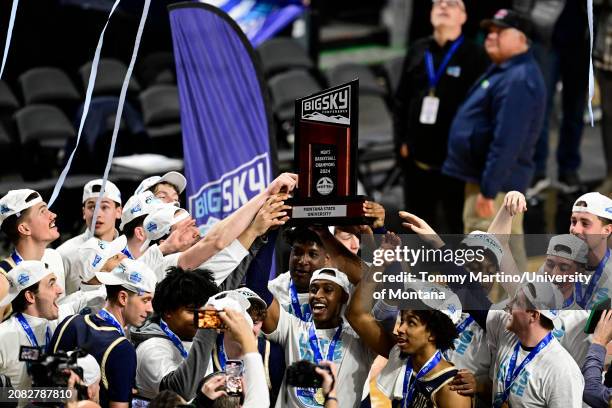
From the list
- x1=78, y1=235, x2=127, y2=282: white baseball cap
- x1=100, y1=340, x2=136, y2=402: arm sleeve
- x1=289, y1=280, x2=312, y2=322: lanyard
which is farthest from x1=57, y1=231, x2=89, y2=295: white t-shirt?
x1=100, y1=340, x2=136, y2=402: arm sleeve

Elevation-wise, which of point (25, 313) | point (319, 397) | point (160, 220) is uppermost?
point (160, 220)

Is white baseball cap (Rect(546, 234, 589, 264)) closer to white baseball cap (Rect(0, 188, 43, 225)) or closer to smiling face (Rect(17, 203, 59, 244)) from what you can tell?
smiling face (Rect(17, 203, 59, 244))

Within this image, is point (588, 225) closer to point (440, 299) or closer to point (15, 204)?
point (440, 299)

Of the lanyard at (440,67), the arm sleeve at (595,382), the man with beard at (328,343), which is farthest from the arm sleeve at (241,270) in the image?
the lanyard at (440,67)

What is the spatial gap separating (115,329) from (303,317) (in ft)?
3.27

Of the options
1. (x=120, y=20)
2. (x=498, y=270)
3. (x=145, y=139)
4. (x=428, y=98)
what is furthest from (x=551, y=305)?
(x=120, y=20)

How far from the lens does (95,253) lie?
6551 millimetres

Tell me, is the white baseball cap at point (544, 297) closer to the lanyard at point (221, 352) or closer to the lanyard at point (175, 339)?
the lanyard at point (221, 352)

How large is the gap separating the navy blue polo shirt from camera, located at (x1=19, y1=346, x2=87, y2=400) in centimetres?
12

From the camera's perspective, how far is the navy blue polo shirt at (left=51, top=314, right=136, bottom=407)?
5.54 meters

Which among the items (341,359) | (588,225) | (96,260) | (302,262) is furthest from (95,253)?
(588,225)

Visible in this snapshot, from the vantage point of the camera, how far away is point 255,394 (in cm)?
539

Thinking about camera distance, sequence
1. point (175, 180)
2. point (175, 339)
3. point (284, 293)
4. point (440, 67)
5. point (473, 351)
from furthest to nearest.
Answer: point (440, 67) < point (175, 180) < point (284, 293) < point (473, 351) < point (175, 339)

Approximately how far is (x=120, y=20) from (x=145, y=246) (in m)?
5.70
